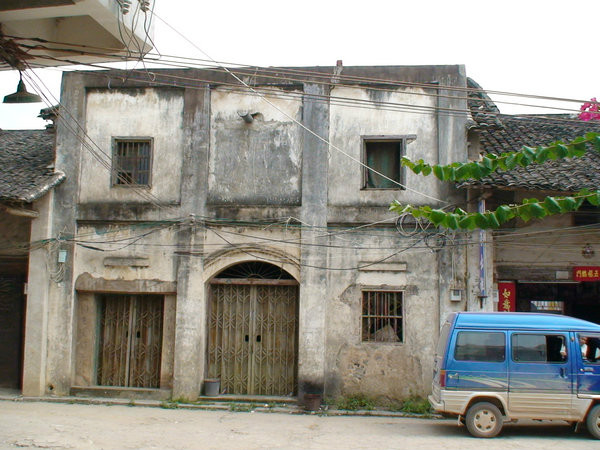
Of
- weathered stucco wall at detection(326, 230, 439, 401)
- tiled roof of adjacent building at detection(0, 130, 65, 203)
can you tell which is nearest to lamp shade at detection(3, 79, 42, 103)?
tiled roof of adjacent building at detection(0, 130, 65, 203)

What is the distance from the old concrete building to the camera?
44.4ft

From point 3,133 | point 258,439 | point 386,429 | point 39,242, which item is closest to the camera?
point 258,439

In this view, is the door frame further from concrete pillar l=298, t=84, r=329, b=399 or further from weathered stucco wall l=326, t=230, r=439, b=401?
weathered stucco wall l=326, t=230, r=439, b=401

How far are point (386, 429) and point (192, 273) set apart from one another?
5.11 metres

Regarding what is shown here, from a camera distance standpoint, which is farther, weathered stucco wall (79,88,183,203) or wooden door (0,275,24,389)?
wooden door (0,275,24,389)

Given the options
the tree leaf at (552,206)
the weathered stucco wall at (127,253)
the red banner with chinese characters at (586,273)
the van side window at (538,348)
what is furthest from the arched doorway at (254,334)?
the tree leaf at (552,206)

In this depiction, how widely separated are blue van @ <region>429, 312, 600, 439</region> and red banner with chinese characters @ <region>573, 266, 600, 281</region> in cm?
317

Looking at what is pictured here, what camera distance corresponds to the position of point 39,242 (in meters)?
14.2

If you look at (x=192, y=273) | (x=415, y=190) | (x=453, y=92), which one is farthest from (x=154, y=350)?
(x=453, y=92)

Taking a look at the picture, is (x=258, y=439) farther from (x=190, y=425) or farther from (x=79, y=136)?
(x=79, y=136)

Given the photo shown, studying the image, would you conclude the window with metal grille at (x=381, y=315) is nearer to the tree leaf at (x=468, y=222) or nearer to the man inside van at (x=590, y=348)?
the man inside van at (x=590, y=348)

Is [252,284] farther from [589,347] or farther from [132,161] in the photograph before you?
[589,347]

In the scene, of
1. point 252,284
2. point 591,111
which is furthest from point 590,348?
point 252,284

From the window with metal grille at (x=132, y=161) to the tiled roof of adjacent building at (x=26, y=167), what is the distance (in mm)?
1203
